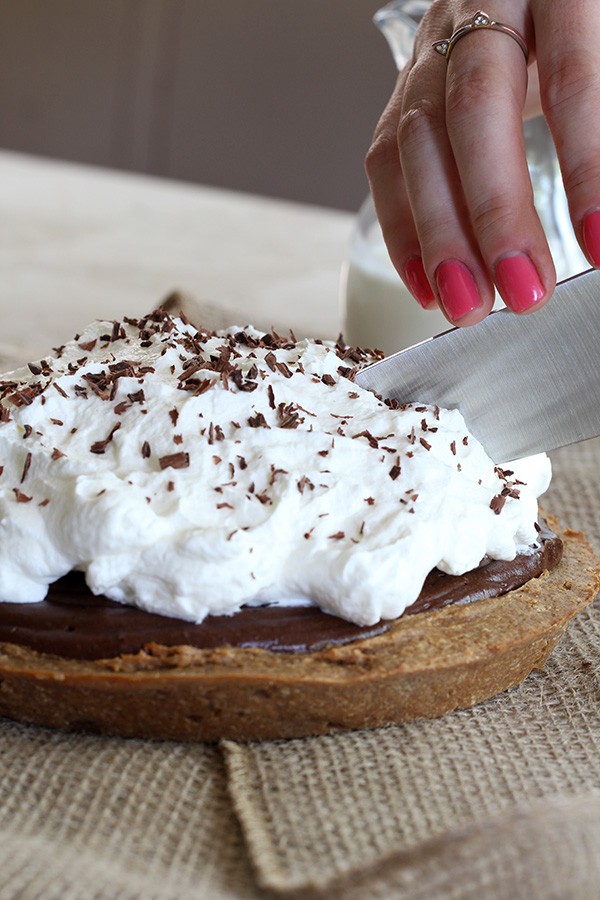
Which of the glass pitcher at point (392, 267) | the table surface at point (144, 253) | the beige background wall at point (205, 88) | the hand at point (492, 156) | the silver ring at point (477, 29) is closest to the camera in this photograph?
the hand at point (492, 156)

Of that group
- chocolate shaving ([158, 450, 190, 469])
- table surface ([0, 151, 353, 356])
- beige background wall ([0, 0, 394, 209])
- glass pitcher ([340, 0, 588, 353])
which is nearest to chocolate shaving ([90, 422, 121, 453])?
chocolate shaving ([158, 450, 190, 469])

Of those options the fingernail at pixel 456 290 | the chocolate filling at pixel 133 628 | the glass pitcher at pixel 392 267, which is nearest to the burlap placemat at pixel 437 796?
the chocolate filling at pixel 133 628

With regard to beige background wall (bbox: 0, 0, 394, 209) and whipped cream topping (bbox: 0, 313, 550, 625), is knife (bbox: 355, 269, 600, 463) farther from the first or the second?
beige background wall (bbox: 0, 0, 394, 209)

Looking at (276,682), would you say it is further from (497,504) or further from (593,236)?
(593,236)

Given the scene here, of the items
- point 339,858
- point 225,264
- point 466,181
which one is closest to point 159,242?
point 225,264

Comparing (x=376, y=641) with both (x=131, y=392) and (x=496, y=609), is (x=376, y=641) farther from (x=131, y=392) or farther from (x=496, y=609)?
(x=131, y=392)

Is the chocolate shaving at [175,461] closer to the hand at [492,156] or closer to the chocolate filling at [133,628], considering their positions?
the chocolate filling at [133,628]
